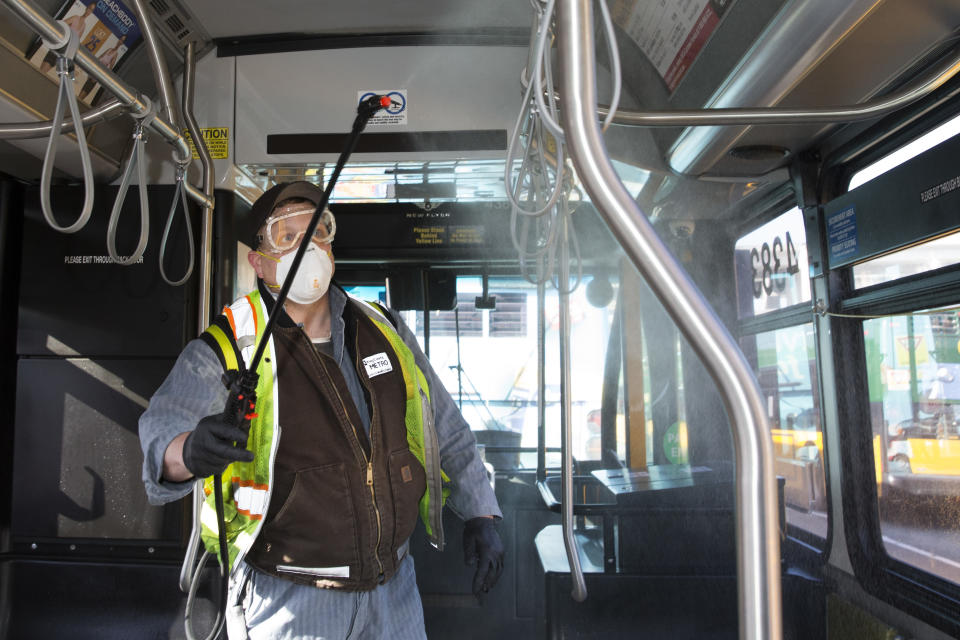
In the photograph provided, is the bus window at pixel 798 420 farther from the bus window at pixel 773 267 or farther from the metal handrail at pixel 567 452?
the metal handrail at pixel 567 452

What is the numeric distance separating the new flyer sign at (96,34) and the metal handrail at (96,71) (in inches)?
21.2

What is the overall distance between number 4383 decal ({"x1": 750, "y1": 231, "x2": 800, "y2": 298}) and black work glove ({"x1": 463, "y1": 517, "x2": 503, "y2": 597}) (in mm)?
1690

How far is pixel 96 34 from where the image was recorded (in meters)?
2.47

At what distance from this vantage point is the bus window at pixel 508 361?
3.78 m

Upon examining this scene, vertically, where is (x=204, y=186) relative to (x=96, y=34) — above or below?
below

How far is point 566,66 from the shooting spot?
2.37 ft

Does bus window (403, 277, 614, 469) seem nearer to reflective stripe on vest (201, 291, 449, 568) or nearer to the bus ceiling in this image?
the bus ceiling

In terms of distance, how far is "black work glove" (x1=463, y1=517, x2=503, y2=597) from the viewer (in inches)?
75.3

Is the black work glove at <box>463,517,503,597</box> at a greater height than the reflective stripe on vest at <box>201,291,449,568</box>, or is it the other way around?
the reflective stripe on vest at <box>201,291,449,568</box>

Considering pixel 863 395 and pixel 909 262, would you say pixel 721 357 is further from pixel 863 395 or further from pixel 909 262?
pixel 863 395

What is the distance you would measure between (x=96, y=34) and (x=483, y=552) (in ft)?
7.79

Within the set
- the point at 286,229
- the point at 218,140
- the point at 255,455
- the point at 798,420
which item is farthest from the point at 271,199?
the point at 798,420

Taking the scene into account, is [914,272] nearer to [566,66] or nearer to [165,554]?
[566,66]

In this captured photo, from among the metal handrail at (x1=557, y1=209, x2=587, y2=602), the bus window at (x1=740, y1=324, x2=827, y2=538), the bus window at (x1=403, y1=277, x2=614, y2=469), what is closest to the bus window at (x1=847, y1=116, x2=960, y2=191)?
the bus window at (x1=740, y1=324, x2=827, y2=538)
